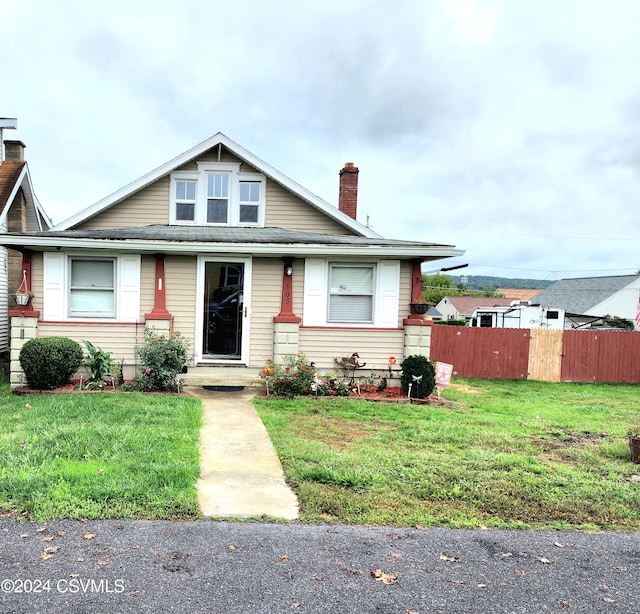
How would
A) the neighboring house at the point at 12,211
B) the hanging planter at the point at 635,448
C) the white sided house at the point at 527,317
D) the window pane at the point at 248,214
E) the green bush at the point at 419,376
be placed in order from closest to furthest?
the hanging planter at the point at 635,448
the green bush at the point at 419,376
the window pane at the point at 248,214
the neighboring house at the point at 12,211
the white sided house at the point at 527,317

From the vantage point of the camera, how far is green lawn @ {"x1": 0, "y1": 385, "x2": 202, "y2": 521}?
3885mm

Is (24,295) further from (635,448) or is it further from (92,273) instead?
(635,448)

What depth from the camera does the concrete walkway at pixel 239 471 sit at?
13.4 feet

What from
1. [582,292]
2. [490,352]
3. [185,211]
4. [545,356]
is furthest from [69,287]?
[582,292]

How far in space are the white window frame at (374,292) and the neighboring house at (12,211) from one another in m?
8.43

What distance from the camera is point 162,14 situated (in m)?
11.4

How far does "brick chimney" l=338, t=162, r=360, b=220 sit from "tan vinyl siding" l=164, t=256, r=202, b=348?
5235 millimetres

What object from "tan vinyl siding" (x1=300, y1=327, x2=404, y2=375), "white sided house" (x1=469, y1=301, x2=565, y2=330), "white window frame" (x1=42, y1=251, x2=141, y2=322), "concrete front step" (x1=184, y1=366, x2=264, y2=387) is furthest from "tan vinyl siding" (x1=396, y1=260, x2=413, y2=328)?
"white sided house" (x1=469, y1=301, x2=565, y2=330)

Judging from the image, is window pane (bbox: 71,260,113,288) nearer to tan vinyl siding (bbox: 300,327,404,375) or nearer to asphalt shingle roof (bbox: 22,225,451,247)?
asphalt shingle roof (bbox: 22,225,451,247)

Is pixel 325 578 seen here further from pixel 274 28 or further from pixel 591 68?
pixel 591 68

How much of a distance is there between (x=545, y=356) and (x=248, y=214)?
9.64 meters

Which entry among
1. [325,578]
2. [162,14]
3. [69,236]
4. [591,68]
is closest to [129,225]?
[69,236]

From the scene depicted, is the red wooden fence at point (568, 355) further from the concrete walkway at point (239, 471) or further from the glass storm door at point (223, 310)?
the concrete walkway at point (239, 471)

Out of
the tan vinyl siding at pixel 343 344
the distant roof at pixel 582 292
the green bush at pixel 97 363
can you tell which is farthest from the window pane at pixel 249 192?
the distant roof at pixel 582 292
